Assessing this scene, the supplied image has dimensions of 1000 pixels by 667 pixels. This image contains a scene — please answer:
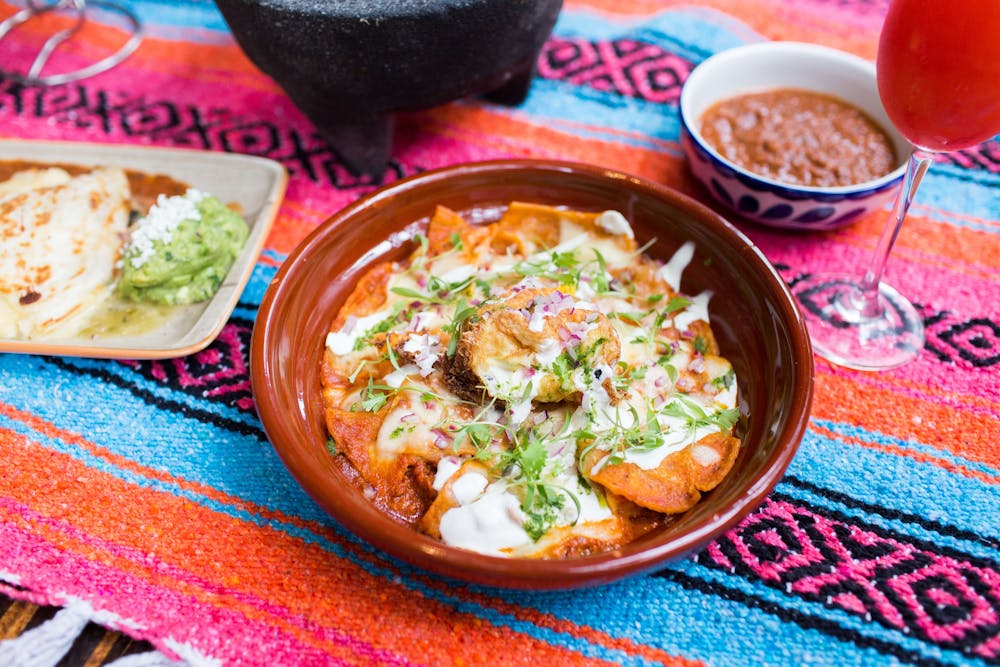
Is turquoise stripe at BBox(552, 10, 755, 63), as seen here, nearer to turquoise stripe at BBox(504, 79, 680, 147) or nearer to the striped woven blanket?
turquoise stripe at BBox(504, 79, 680, 147)

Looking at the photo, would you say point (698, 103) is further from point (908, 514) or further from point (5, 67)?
point (5, 67)

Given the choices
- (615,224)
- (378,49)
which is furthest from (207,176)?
(615,224)

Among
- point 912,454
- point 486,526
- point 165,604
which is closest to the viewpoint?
point 486,526

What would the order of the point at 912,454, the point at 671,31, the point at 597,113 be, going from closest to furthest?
the point at 912,454 → the point at 597,113 → the point at 671,31

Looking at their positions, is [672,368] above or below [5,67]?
above

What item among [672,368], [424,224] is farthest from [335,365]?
[672,368]

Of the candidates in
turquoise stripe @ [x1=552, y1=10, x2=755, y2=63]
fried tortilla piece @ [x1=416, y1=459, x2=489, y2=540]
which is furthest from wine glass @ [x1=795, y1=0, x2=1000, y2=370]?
turquoise stripe @ [x1=552, y1=10, x2=755, y2=63]

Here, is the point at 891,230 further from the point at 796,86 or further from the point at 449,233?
the point at 449,233
